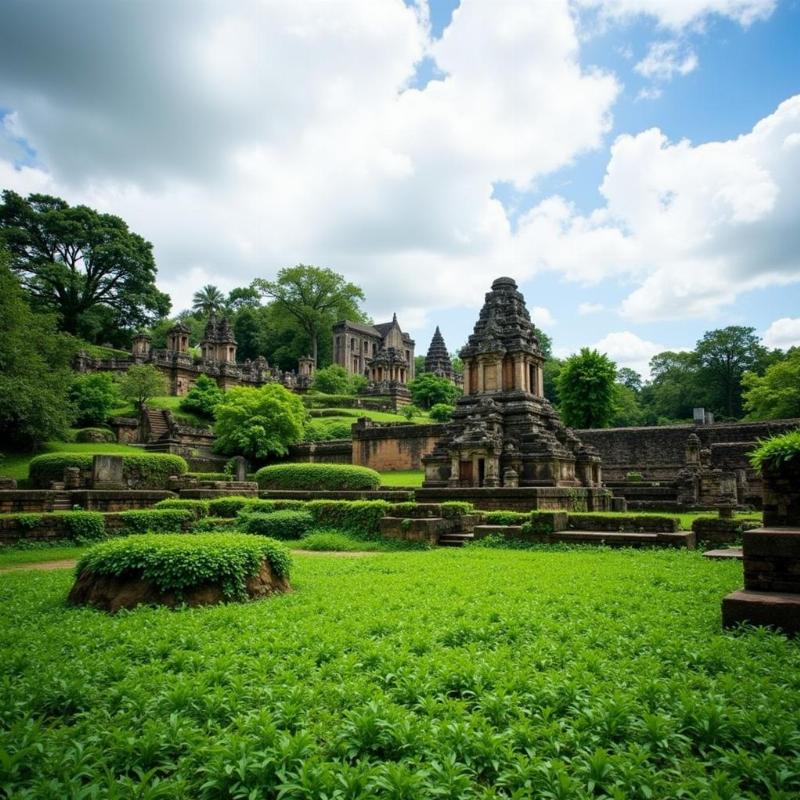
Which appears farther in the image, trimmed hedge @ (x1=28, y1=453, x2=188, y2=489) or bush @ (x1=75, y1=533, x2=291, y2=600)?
trimmed hedge @ (x1=28, y1=453, x2=188, y2=489)

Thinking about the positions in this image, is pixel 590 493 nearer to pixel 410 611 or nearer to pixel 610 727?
pixel 410 611

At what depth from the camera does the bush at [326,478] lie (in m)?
25.8

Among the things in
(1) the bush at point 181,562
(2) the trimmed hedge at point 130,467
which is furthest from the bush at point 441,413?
(1) the bush at point 181,562

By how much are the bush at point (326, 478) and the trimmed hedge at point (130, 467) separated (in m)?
5.24

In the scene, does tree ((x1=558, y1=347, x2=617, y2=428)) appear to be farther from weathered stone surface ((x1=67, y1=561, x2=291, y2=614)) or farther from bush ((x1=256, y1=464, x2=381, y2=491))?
weathered stone surface ((x1=67, y1=561, x2=291, y2=614))

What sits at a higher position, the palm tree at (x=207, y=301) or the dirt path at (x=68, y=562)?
the palm tree at (x=207, y=301)

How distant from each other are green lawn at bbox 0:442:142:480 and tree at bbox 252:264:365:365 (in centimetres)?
4110

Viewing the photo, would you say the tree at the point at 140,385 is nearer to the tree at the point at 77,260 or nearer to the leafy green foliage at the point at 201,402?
the leafy green foliage at the point at 201,402

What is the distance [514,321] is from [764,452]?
18.5 meters

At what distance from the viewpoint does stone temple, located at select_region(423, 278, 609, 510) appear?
2116cm

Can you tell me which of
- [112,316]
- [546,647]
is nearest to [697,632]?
[546,647]

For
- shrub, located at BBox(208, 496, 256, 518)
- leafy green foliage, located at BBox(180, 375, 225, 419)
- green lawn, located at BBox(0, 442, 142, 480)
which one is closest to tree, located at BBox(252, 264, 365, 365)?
leafy green foliage, located at BBox(180, 375, 225, 419)

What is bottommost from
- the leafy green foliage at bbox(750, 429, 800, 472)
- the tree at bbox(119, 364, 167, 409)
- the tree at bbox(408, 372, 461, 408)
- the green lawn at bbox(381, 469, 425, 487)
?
the green lawn at bbox(381, 469, 425, 487)

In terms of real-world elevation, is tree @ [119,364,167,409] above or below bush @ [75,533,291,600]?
above
